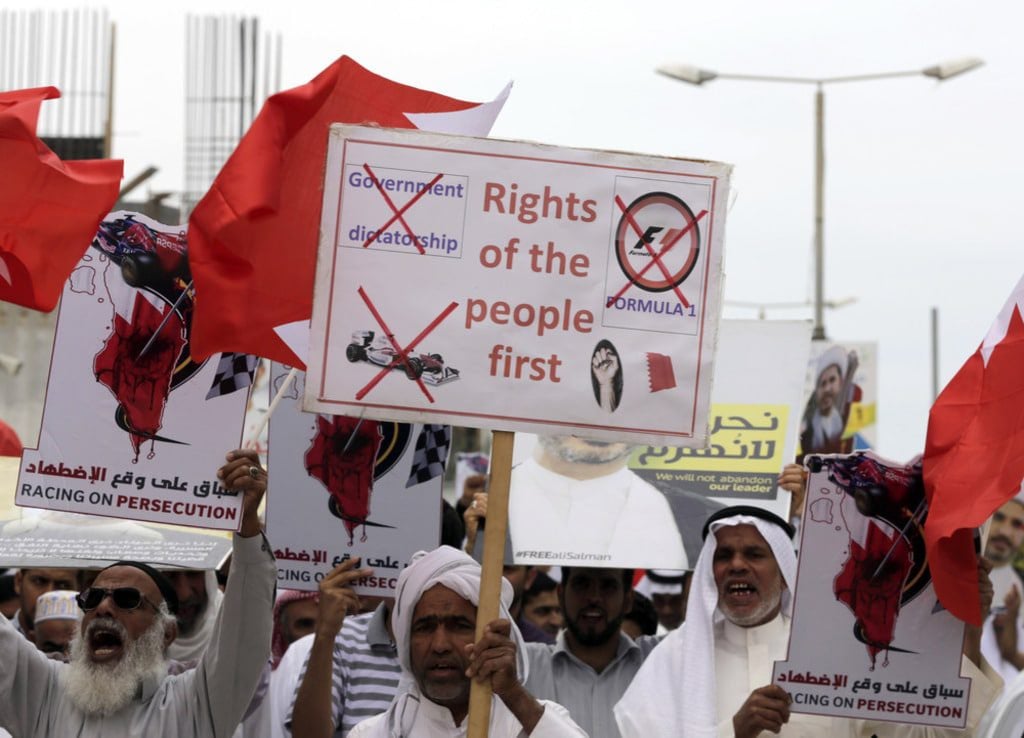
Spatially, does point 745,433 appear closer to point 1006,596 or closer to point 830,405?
point 830,405

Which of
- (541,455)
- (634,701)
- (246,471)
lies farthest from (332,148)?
(541,455)

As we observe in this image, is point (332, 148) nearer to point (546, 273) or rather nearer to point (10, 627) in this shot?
point (546, 273)

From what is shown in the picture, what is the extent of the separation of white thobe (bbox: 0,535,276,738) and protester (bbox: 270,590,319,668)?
2.09 metres

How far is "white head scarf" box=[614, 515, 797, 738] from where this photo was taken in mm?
6297

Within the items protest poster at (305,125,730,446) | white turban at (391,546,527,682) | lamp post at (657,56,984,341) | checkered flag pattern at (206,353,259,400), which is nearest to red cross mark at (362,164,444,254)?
protest poster at (305,125,730,446)

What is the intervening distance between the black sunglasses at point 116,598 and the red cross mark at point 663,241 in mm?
1972

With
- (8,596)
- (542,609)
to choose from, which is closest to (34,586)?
(8,596)

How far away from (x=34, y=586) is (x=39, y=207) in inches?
114

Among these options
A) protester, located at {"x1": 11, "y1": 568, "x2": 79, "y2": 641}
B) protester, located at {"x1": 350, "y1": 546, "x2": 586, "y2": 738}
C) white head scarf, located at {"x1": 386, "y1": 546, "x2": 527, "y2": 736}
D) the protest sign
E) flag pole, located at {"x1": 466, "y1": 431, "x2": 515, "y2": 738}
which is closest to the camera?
flag pole, located at {"x1": 466, "y1": 431, "x2": 515, "y2": 738}

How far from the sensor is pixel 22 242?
6.25 m

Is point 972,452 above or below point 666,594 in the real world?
above

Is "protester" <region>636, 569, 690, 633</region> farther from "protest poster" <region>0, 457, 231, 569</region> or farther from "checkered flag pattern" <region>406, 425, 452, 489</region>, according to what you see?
"checkered flag pattern" <region>406, 425, 452, 489</region>

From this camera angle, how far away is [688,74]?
66.6ft

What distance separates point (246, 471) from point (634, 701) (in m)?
1.72
